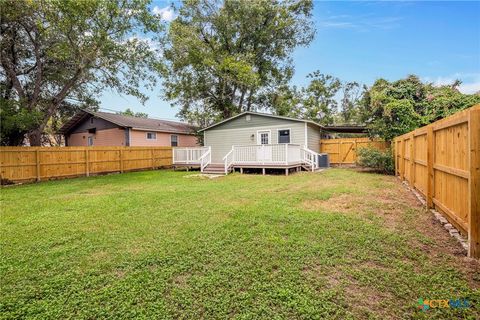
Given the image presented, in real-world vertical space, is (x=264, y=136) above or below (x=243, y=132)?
below

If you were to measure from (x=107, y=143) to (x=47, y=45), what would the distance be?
27.7ft

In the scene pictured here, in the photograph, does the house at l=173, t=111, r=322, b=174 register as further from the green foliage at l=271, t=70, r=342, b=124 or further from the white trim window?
the green foliage at l=271, t=70, r=342, b=124

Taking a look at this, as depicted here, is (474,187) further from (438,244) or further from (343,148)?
(343,148)

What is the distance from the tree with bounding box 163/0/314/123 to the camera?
19.4m

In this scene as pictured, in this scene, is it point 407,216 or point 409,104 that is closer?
point 407,216

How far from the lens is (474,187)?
2.63 metres

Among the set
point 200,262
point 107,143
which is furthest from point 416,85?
point 107,143

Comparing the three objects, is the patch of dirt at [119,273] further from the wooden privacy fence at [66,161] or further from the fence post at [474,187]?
the wooden privacy fence at [66,161]

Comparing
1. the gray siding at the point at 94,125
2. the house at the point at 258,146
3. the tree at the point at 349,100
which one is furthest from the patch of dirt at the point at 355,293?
the tree at the point at 349,100

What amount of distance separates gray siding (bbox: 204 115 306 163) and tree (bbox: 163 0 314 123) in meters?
5.31

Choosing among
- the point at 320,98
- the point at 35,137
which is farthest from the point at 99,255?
the point at 320,98

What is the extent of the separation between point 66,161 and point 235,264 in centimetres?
1223

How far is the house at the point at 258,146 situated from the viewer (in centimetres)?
1153

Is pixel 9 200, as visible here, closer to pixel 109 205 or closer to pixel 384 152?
pixel 109 205
